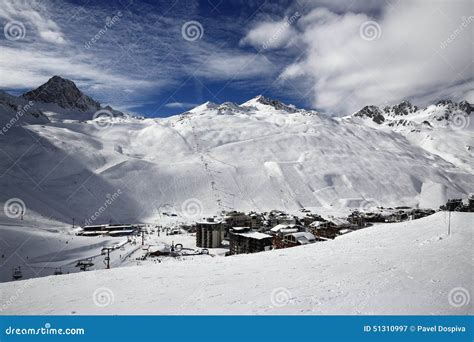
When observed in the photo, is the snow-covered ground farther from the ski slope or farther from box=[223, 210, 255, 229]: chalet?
the ski slope

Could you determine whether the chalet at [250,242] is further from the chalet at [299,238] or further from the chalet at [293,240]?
the chalet at [299,238]

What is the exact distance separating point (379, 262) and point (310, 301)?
Result: 13.9 feet

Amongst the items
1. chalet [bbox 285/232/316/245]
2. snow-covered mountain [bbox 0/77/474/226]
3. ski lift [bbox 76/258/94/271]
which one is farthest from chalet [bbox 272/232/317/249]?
snow-covered mountain [bbox 0/77/474/226]

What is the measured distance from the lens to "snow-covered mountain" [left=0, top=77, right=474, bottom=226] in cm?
8362

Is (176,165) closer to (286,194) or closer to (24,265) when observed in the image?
(286,194)

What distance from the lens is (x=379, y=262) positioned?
10234mm
